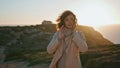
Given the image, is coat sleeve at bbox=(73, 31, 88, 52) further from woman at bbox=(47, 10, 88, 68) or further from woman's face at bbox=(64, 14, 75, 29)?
woman's face at bbox=(64, 14, 75, 29)

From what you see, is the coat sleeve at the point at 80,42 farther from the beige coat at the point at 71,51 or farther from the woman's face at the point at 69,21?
the woman's face at the point at 69,21

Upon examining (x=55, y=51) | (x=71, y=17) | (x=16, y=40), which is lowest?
(x=16, y=40)

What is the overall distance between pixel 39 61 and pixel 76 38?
823 inches

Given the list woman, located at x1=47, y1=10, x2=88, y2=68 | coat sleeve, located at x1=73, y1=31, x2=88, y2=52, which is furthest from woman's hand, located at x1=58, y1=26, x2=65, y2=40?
coat sleeve, located at x1=73, y1=31, x2=88, y2=52

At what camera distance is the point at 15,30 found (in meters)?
71.6

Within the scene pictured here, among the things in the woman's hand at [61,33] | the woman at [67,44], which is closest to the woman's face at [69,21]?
the woman at [67,44]

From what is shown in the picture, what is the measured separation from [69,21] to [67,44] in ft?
1.72

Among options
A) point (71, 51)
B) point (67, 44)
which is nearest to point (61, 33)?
point (67, 44)

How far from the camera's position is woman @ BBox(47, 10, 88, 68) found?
6.58 m

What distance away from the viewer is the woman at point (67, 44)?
658 cm

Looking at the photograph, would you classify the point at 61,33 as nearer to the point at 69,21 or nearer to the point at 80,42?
the point at 69,21

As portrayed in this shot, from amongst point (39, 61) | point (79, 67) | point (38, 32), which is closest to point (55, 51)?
point (79, 67)

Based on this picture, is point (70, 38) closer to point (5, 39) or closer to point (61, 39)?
point (61, 39)

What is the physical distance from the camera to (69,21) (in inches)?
259
